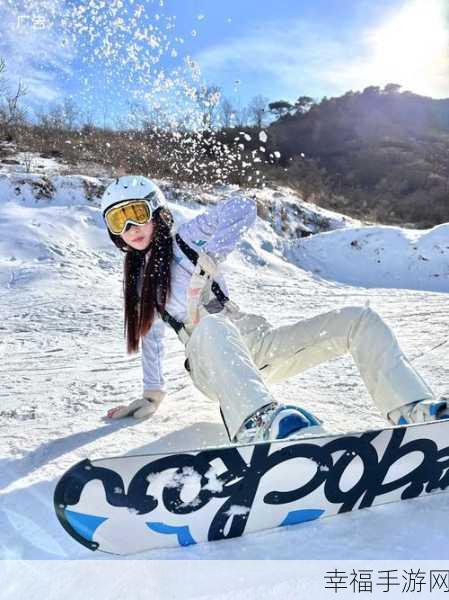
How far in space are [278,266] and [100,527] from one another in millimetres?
7395

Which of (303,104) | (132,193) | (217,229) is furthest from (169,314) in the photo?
(303,104)

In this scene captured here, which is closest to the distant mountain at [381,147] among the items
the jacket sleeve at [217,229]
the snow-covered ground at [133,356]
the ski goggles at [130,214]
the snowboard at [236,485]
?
the snow-covered ground at [133,356]

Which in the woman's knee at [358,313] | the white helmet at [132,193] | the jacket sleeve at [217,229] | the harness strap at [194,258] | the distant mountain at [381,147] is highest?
the distant mountain at [381,147]

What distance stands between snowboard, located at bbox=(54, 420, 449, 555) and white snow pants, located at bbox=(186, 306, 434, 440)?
0.22 m

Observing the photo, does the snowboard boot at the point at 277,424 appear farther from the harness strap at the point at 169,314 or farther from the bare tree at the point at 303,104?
the bare tree at the point at 303,104

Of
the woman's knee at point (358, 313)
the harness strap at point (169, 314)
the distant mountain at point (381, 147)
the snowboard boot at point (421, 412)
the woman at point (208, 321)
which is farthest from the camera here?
the distant mountain at point (381, 147)

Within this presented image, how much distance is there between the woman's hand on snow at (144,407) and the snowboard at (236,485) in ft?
3.39

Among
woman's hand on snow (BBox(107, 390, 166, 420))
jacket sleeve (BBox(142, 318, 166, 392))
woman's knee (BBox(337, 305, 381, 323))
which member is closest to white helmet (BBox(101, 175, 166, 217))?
jacket sleeve (BBox(142, 318, 166, 392))

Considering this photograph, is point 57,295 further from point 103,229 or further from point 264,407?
point 264,407

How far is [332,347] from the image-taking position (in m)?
2.17

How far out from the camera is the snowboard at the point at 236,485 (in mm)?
1405

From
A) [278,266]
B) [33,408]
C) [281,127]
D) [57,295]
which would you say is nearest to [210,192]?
[278,266]

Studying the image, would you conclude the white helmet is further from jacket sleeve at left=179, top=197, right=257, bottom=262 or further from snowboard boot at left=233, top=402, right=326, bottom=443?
snowboard boot at left=233, top=402, right=326, bottom=443

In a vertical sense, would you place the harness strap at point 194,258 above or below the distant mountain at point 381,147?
below
